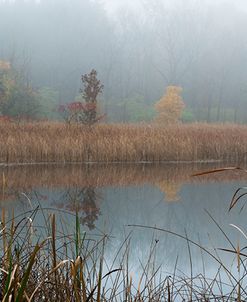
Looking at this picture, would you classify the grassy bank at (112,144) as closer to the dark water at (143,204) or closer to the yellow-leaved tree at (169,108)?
the dark water at (143,204)

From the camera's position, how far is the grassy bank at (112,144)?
9227 millimetres

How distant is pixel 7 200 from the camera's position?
5211mm

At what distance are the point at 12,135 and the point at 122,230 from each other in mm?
5920

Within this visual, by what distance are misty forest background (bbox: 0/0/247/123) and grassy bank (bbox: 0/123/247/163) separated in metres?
18.2

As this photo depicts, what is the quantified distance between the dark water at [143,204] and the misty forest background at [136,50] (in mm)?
21169

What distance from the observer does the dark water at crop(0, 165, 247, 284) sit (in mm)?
3438

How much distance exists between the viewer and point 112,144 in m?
9.67

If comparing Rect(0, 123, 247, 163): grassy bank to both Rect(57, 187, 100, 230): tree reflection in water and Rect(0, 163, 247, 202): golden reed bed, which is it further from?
Rect(57, 187, 100, 230): tree reflection in water

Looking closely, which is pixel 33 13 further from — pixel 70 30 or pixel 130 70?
pixel 130 70

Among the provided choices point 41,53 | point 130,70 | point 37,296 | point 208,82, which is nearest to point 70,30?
point 41,53

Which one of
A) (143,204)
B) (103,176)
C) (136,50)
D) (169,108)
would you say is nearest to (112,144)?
(103,176)

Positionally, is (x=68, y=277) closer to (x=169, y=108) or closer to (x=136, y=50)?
(x=169, y=108)

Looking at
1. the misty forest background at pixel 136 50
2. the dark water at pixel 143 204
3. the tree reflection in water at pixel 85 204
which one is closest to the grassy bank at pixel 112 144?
the dark water at pixel 143 204

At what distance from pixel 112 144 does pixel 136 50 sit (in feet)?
87.9
